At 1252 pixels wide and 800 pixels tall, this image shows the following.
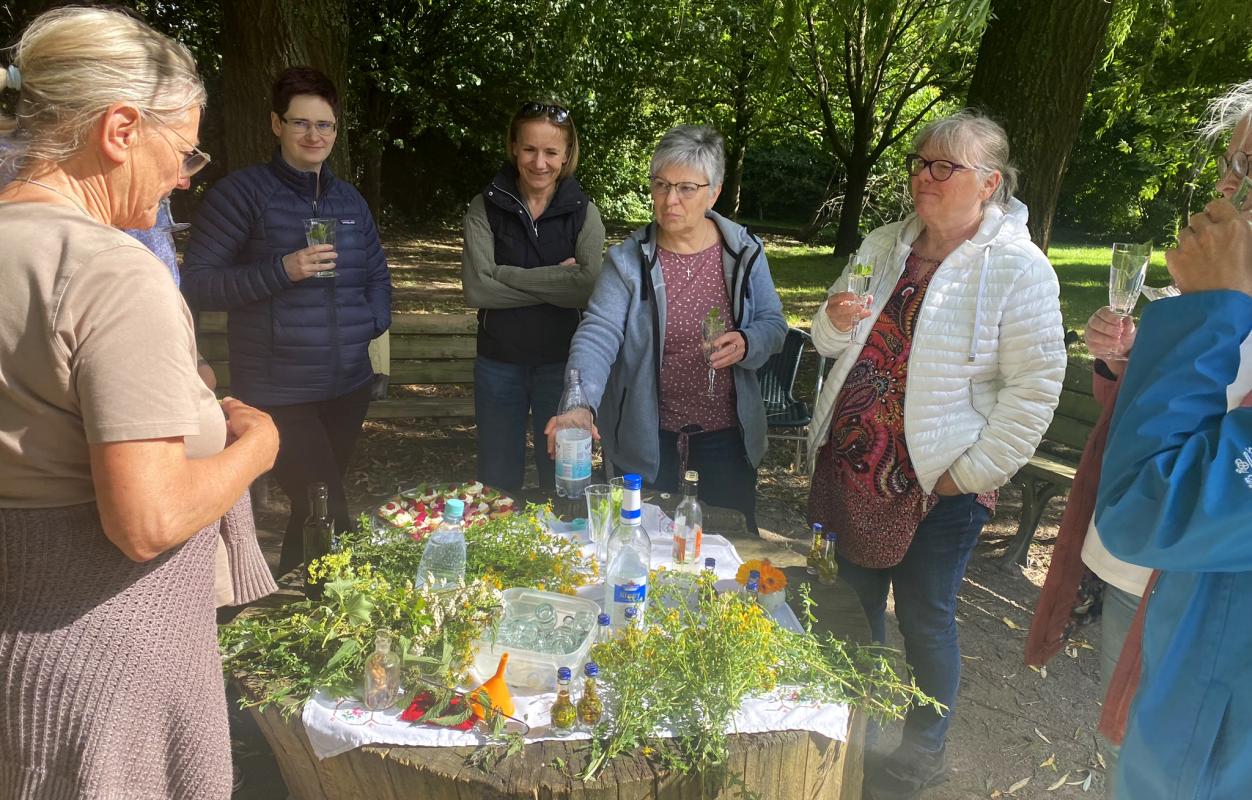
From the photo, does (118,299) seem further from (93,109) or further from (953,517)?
(953,517)

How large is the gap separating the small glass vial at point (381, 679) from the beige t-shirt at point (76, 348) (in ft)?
2.33

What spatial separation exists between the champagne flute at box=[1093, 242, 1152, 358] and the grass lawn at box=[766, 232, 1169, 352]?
23.6 feet

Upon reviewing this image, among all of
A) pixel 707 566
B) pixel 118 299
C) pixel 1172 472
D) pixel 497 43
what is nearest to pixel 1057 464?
pixel 707 566

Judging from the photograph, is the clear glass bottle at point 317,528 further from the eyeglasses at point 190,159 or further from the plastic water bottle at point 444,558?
the eyeglasses at point 190,159

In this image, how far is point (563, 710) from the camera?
1.80 m

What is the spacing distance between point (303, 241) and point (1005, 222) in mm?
2571

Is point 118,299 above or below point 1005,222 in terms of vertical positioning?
below

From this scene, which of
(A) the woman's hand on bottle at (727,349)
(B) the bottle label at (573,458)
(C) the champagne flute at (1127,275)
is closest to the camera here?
(C) the champagne flute at (1127,275)

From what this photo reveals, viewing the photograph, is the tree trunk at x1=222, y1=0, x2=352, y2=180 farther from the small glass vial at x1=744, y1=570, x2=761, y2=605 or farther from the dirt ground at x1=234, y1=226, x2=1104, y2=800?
the small glass vial at x1=744, y1=570, x2=761, y2=605

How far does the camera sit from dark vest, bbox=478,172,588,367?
12.4ft

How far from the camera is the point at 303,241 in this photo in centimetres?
338

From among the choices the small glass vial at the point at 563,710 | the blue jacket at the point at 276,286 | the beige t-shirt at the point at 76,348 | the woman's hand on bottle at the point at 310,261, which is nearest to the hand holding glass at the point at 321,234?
the woman's hand on bottle at the point at 310,261

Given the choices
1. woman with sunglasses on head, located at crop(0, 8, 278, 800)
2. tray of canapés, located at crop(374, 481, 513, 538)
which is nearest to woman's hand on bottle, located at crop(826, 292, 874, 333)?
tray of canapés, located at crop(374, 481, 513, 538)

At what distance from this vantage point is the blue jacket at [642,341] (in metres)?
3.12
